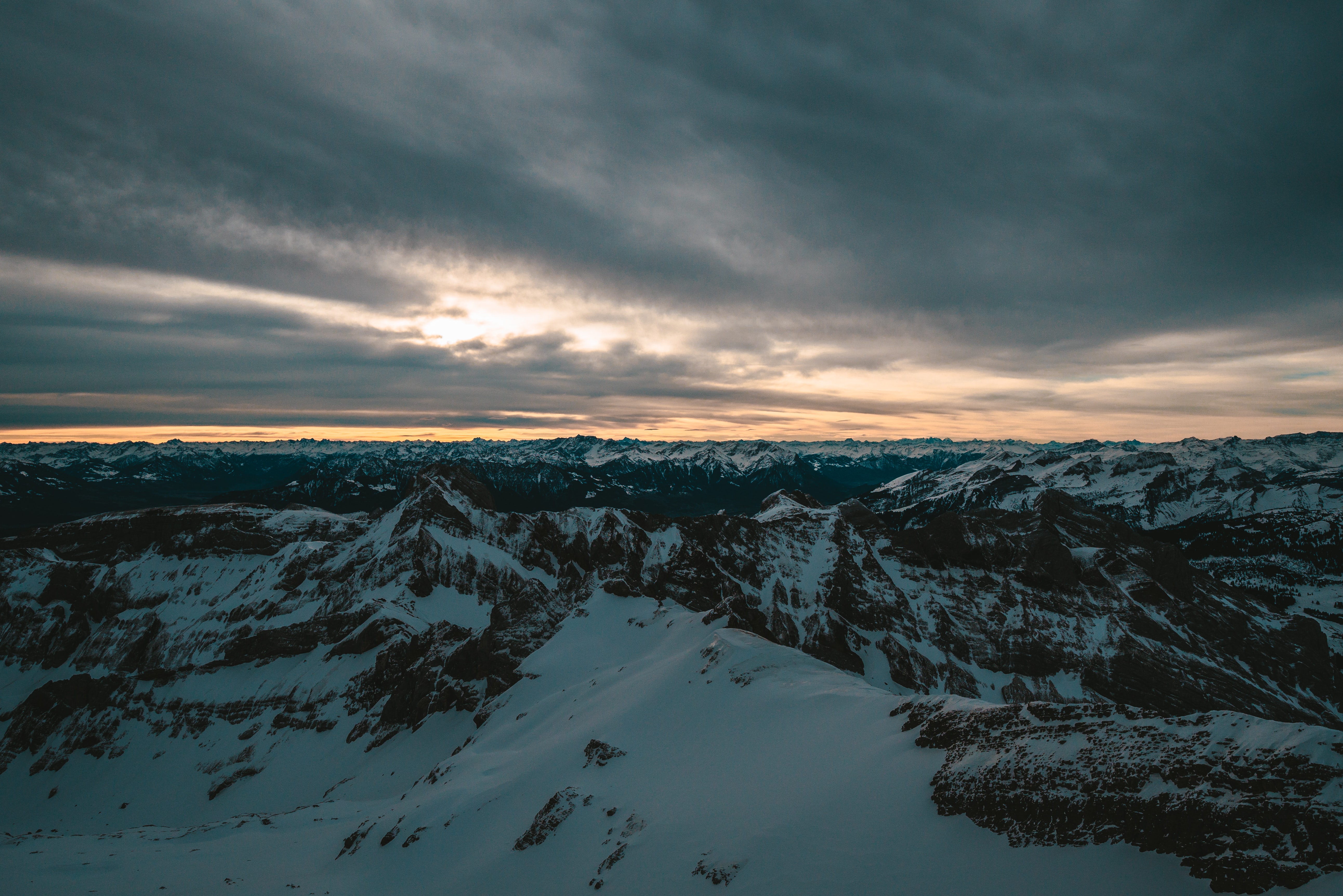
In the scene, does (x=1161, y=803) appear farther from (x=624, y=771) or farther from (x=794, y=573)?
(x=794, y=573)

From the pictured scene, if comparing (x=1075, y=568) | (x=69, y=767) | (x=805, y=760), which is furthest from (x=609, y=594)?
(x=1075, y=568)

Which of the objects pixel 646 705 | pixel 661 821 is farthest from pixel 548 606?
pixel 661 821

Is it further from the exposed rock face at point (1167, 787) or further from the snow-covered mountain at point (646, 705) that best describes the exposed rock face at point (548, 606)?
the exposed rock face at point (1167, 787)

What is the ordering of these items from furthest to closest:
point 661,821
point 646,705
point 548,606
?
point 548,606 → point 646,705 → point 661,821

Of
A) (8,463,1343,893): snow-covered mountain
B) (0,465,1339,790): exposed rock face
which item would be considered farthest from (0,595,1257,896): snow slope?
(0,465,1339,790): exposed rock face

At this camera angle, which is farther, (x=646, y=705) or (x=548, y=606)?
(x=548, y=606)

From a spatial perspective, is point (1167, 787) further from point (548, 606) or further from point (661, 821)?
point (548, 606)

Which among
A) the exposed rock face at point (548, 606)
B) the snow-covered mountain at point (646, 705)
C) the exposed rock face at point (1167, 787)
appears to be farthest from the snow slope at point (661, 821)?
the exposed rock face at point (548, 606)
